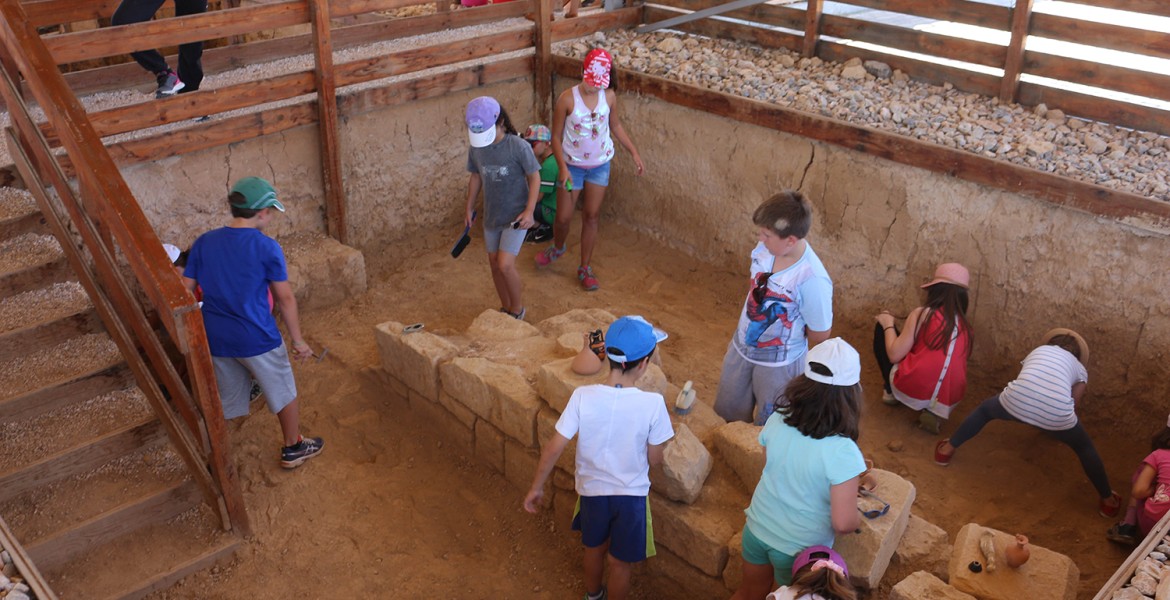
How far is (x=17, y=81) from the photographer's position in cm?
493

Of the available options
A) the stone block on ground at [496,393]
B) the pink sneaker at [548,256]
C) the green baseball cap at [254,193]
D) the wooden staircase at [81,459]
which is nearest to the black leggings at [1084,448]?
the stone block on ground at [496,393]

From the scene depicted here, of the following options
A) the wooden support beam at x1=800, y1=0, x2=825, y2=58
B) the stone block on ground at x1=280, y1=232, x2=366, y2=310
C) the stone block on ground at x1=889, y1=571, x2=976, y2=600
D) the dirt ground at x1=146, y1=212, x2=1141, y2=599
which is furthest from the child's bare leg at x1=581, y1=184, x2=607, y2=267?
the stone block on ground at x1=889, y1=571, x2=976, y2=600

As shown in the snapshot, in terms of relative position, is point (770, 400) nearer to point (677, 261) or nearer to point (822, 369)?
point (822, 369)

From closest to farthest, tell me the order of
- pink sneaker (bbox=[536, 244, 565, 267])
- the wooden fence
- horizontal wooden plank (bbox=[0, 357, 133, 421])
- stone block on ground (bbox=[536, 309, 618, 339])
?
horizontal wooden plank (bbox=[0, 357, 133, 421]), stone block on ground (bbox=[536, 309, 618, 339]), the wooden fence, pink sneaker (bbox=[536, 244, 565, 267])

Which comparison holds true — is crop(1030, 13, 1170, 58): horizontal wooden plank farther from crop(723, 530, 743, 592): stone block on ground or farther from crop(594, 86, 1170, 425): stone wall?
crop(723, 530, 743, 592): stone block on ground

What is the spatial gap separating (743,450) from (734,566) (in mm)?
524

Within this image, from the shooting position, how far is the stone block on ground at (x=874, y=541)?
3.56 meters

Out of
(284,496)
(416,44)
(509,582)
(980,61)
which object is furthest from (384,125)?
(980,61)

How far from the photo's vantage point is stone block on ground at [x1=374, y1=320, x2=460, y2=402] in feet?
17.2

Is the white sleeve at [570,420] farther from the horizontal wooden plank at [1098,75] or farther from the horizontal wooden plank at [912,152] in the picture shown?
the horizontal wooden plank at [1098,75]

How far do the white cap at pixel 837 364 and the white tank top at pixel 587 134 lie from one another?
11.9 ft

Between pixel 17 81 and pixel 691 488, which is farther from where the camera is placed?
pixel 17 81

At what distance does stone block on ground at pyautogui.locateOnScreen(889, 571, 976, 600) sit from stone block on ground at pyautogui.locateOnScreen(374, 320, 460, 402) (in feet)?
9.06

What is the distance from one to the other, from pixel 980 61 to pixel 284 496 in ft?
18.3
